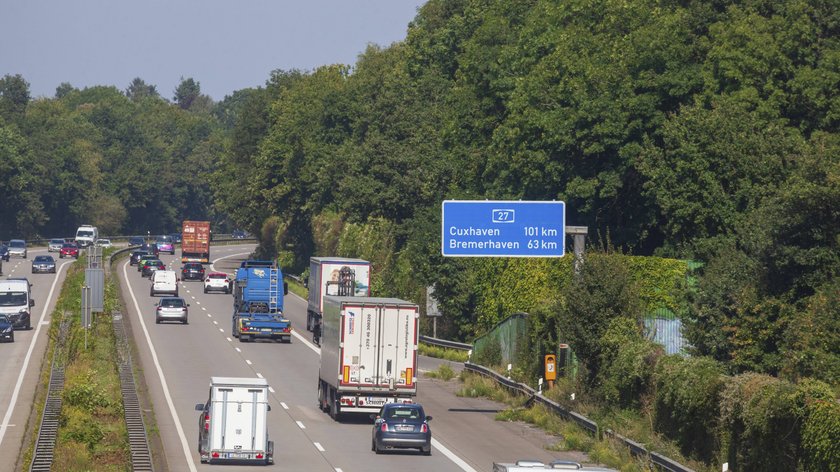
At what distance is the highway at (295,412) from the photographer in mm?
31984

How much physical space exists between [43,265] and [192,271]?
36.9 feet

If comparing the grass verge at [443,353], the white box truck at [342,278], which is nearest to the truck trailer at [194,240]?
the white box truck at [342,278]

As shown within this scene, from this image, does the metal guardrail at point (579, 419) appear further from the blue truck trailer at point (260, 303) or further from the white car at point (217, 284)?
the white car at point (217, 284)

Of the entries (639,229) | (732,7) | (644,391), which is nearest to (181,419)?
(644,391)

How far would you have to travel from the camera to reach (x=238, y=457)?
30.4 meters

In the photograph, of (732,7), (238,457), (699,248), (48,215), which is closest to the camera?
(238,457)

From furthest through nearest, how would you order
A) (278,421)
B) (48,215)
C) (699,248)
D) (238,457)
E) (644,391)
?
(48,215) < (699,248) < (278,421) < (644,391) < (238,457)

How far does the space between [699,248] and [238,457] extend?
24143mm

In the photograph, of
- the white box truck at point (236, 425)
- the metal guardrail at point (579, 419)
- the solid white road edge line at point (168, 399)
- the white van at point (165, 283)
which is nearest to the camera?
the metal guardrail at point (579, 419)

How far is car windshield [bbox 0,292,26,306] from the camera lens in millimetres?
64250

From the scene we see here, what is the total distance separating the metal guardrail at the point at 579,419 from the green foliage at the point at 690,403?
0.98 m

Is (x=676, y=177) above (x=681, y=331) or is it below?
above

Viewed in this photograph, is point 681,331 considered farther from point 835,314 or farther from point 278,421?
point 278,421

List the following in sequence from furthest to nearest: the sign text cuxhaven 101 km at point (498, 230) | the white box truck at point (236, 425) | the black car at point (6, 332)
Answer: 1. the black car at point (6, 332)
2. the sign text cuxhaven 101 km at point (498, 230)
3. the white box truck at point (236, 425)
